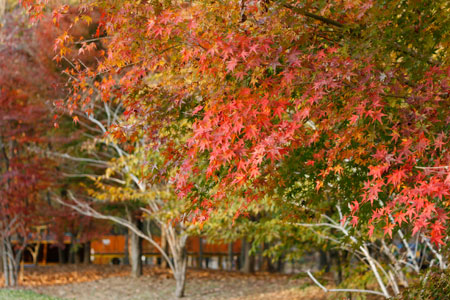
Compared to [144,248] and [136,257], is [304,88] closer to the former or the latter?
[136,257]

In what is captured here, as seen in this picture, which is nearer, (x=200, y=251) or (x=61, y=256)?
(x=61, y=256)

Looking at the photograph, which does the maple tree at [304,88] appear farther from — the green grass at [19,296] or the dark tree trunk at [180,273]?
the dark tree trunk at [180,273]

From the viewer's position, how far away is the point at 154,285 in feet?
48.1

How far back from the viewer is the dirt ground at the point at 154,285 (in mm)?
13031

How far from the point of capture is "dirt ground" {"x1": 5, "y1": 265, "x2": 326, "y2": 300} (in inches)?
513

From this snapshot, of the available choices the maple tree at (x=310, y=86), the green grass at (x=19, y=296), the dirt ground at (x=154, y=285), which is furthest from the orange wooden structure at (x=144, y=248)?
the maple tree at (x=310, y=86)

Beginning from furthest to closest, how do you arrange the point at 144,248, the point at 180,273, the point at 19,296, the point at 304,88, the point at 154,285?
the point at 144,248, the point at 154,285, the point at 180,273, the point at 19,296, the point at 304,88

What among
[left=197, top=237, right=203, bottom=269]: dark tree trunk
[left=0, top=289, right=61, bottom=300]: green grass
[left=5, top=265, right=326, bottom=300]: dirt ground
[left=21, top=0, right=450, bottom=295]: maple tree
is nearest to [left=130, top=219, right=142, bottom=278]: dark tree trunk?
[left=5, top=265, right=326, bottom=300]: dirt ground

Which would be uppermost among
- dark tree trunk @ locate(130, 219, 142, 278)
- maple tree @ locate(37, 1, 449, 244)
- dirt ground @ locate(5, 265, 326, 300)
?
maple tree @ locate(37, 1, 449, 244)

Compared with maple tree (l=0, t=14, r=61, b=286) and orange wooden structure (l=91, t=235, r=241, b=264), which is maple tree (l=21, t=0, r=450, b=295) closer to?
maple tree (l=0, t=14, r=61, b=286)

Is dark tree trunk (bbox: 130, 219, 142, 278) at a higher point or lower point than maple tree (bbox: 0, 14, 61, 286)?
lower

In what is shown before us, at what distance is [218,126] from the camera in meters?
3.87

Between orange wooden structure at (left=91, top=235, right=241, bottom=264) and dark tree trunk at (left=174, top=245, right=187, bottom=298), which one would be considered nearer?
dark tree trunk at (left=174, top=245, right=187, bottom=298)

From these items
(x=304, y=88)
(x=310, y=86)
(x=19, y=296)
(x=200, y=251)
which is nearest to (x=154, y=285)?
(x=19, y=296)
